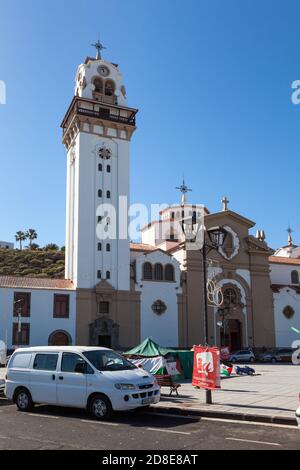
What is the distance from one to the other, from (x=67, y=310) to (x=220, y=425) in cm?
3270

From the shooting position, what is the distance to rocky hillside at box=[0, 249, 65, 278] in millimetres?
82438

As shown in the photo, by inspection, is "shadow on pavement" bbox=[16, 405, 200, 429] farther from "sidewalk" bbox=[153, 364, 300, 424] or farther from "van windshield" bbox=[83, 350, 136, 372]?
"van windshield" bbox=[83, 350, 136, 372]

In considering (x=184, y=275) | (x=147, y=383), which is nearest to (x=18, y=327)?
(x=184, y=275)

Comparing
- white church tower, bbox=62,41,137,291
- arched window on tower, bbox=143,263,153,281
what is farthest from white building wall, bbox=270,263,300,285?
white church tower, bbox=62,41,137,291

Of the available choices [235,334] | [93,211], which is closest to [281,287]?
[235,334]

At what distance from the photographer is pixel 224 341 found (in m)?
49.7

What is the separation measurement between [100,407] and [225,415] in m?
3.28

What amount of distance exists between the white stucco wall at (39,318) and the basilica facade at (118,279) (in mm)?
86

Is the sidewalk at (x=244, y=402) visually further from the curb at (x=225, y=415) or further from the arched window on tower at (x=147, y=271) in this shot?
the arched window on tower at (x=147, y=271)

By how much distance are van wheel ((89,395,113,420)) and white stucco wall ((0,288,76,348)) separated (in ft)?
97.8

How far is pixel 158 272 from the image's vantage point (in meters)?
48.2

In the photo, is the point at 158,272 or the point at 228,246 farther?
the point at 228,246

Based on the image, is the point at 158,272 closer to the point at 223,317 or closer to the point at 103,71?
the point at 223,317
